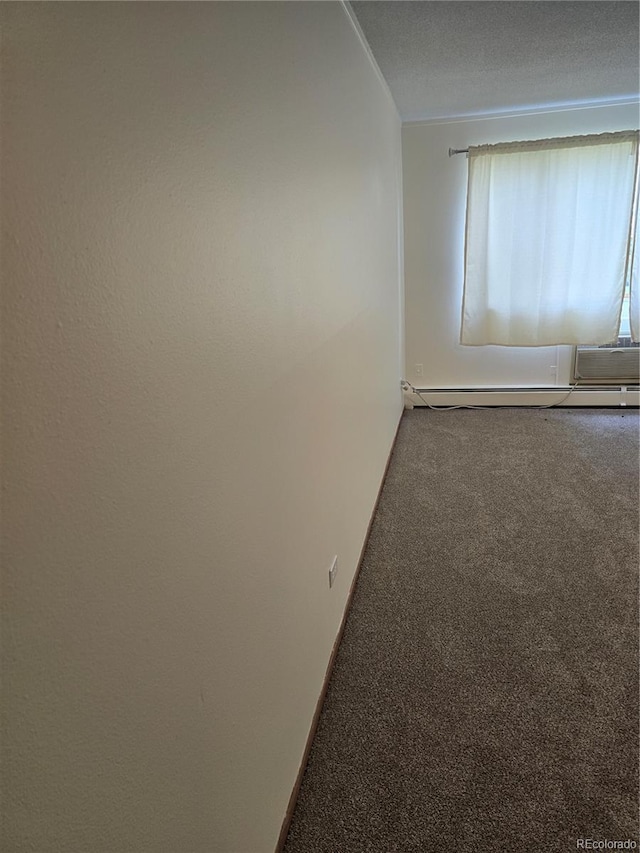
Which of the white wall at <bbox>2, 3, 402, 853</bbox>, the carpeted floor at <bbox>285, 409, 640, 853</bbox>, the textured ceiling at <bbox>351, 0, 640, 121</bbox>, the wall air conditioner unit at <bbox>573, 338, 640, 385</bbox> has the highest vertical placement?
the textured ceiling at <bbox>351, 0, 640, 121</bbox>

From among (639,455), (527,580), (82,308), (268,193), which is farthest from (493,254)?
(82,308)

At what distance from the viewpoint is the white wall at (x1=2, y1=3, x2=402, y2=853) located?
21.0 inches

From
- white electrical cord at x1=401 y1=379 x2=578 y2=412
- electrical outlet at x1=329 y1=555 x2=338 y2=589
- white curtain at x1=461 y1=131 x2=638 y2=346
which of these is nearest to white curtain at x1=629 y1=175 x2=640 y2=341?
white curtain at x1=461 y1=131 x2=638 y2=346

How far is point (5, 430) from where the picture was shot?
50 cm

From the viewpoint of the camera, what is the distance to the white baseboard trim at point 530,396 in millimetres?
4672

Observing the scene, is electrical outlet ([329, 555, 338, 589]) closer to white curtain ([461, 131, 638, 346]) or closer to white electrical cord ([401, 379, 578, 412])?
white electrical cord ([401, 379, 578, 412])

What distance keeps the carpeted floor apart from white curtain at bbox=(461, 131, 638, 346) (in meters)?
1.73

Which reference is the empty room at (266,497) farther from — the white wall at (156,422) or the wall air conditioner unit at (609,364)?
the wall air conditioner unit at (609,364)

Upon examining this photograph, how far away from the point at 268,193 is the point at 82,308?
0.75 meters

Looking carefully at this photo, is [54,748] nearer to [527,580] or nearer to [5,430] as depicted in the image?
[5,430]

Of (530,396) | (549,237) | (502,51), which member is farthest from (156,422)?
(530,396)

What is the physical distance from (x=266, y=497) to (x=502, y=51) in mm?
2962

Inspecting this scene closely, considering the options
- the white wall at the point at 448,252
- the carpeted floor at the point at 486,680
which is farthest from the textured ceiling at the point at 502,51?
the carpeted floor at the point at 486,680

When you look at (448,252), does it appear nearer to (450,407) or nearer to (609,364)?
(450,407)
